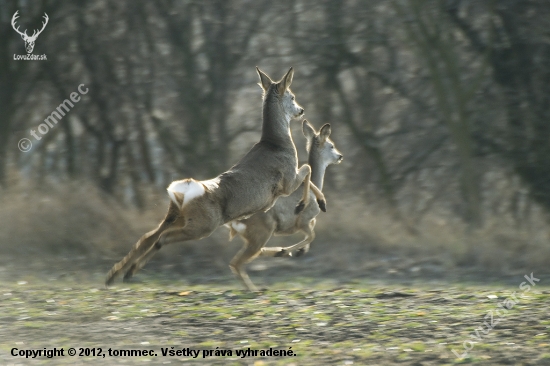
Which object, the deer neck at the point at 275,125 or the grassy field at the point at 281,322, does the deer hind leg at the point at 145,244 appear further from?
the deer neck at the point at 275,125

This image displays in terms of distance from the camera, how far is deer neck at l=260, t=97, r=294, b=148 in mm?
8758

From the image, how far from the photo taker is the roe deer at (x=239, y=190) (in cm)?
760

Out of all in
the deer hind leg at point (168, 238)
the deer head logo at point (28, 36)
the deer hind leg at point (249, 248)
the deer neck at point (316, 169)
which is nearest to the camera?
the deer hind leg at point (168, 238)

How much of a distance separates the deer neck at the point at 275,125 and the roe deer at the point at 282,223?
1.13 metres

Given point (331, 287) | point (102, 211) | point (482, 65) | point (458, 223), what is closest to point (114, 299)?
point (331, 287)

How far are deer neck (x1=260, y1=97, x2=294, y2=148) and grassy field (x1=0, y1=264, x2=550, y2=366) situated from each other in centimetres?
166

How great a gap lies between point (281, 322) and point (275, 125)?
7.09 feet

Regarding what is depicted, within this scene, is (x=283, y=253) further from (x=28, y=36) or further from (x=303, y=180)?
(x=28, y=36)

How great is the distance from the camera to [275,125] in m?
8.82

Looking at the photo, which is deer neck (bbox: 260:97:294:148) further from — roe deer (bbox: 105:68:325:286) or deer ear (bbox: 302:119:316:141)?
deer ear (bbox: 302:119:316:141)

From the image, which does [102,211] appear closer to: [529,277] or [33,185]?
[33,185]

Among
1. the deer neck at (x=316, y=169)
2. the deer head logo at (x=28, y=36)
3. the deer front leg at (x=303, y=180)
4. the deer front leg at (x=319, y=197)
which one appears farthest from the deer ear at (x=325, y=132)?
the deer head logo at (x=28, y=36)

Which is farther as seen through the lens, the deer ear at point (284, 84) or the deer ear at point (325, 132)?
the deer ear at point (325, 132)

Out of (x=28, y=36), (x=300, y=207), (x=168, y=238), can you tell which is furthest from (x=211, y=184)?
(x=28, y=36)
